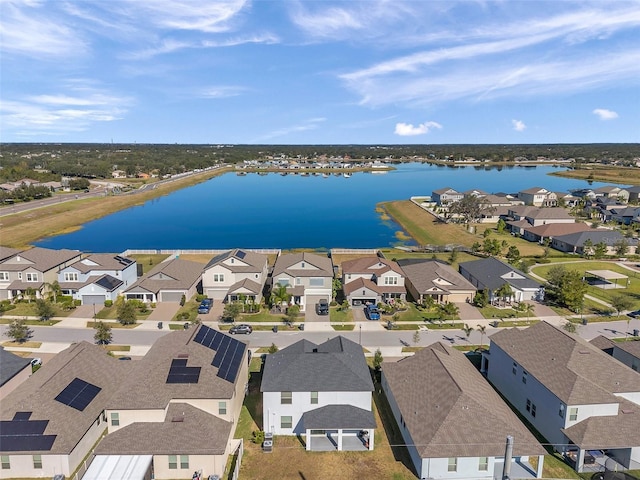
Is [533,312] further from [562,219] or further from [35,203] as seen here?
[35,203]

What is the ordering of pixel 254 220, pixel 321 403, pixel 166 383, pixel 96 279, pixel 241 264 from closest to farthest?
pixel 166 383, pixel 321 403, pixel 96 279, pixel 241 264, pixel 254 220

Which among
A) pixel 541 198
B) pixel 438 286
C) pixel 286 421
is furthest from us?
pixel 541 198

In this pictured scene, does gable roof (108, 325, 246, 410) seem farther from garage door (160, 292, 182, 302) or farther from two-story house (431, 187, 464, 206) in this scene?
two-story house (431, 187, 464, 206)

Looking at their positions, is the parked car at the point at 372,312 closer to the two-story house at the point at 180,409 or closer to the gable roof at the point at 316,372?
the gable roof at the point at 316,372

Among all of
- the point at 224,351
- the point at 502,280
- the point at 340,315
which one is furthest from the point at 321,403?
the point at 502,280

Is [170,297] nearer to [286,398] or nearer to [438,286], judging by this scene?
[286,398]
